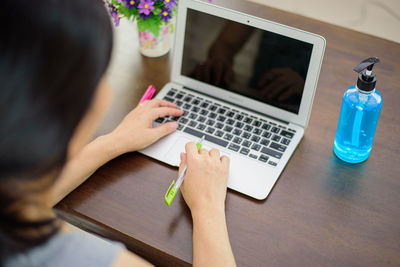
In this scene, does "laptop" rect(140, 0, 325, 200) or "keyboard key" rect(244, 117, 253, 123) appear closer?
"laptop" rect(140, 0, 325, 200)

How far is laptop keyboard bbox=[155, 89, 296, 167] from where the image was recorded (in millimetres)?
1057

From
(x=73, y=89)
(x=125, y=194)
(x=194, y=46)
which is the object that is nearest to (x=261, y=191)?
(x=125, y=194)

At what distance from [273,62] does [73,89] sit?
63 cm

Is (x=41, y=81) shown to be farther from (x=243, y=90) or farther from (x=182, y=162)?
(x=243, y=90)

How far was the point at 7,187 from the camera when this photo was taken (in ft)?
1.71

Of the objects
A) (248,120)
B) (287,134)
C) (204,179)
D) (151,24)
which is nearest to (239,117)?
(248,120)

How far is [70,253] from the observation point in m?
0.63

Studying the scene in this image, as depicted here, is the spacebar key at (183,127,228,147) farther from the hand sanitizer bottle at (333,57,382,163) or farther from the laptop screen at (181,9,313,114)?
the hand sanitizer bottle at (333,57,382,163)

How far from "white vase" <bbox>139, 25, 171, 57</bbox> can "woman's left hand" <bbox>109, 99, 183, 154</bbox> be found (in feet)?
0.79

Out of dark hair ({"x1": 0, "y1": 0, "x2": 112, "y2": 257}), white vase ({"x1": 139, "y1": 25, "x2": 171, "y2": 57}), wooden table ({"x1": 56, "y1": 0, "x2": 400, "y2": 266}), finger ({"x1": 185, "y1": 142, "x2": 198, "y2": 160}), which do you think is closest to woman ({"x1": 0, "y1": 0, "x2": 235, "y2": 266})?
dark hair ({"x1": 0, "y1": 0, "x2": 112, "y2": 257})

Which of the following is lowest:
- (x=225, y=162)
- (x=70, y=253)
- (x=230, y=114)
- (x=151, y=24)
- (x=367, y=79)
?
(x=70, y=253)

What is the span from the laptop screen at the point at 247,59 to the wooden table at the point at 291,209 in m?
0.14

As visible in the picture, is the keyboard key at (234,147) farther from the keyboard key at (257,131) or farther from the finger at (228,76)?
the finger at (228,76)

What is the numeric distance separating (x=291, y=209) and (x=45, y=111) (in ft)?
2.00
